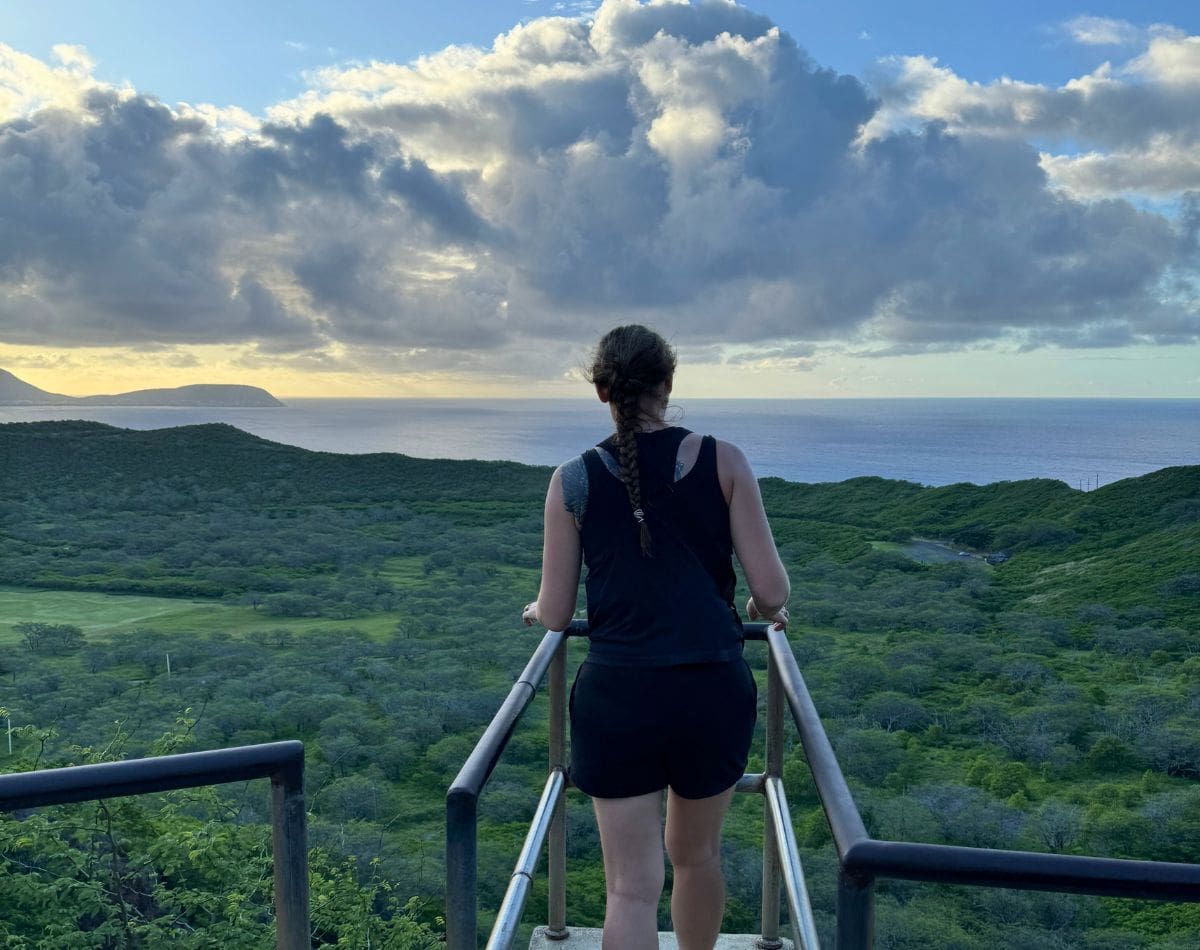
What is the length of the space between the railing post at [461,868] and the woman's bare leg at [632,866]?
2.38 ft

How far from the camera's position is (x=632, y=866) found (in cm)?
212

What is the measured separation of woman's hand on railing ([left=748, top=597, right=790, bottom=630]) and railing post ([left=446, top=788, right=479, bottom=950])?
38.4 inches

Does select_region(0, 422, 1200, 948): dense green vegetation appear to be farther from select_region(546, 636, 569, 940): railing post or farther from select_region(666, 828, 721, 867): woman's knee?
select_region(666, 828, 721, 867): woman's knee

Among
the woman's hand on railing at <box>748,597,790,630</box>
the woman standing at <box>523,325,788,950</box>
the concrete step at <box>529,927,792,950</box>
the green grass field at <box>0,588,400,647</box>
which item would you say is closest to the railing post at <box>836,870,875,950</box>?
the woman standing at <box>523,325,788,950</box>

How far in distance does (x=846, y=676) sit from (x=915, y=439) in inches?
6511

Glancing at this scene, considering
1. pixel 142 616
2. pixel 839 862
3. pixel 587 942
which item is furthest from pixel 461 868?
pixel 142 616

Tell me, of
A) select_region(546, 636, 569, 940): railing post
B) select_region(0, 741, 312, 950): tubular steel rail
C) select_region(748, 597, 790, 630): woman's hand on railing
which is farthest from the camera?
select_region(546, 636, 569, 940): railing post

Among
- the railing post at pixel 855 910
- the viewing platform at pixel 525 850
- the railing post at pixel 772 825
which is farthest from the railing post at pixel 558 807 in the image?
the railing post at pixel 855 910

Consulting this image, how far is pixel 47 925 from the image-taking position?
646cm

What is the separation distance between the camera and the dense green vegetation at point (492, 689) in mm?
8750

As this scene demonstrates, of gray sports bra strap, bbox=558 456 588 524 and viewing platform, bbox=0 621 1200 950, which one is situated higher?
gray sports bra strap, bbox=558 456 588 524

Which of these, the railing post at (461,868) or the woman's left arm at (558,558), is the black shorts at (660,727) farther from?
the railing post at (461,868)

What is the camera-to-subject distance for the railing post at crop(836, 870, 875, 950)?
3.55 ft

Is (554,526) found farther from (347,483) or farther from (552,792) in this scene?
(347,483)
